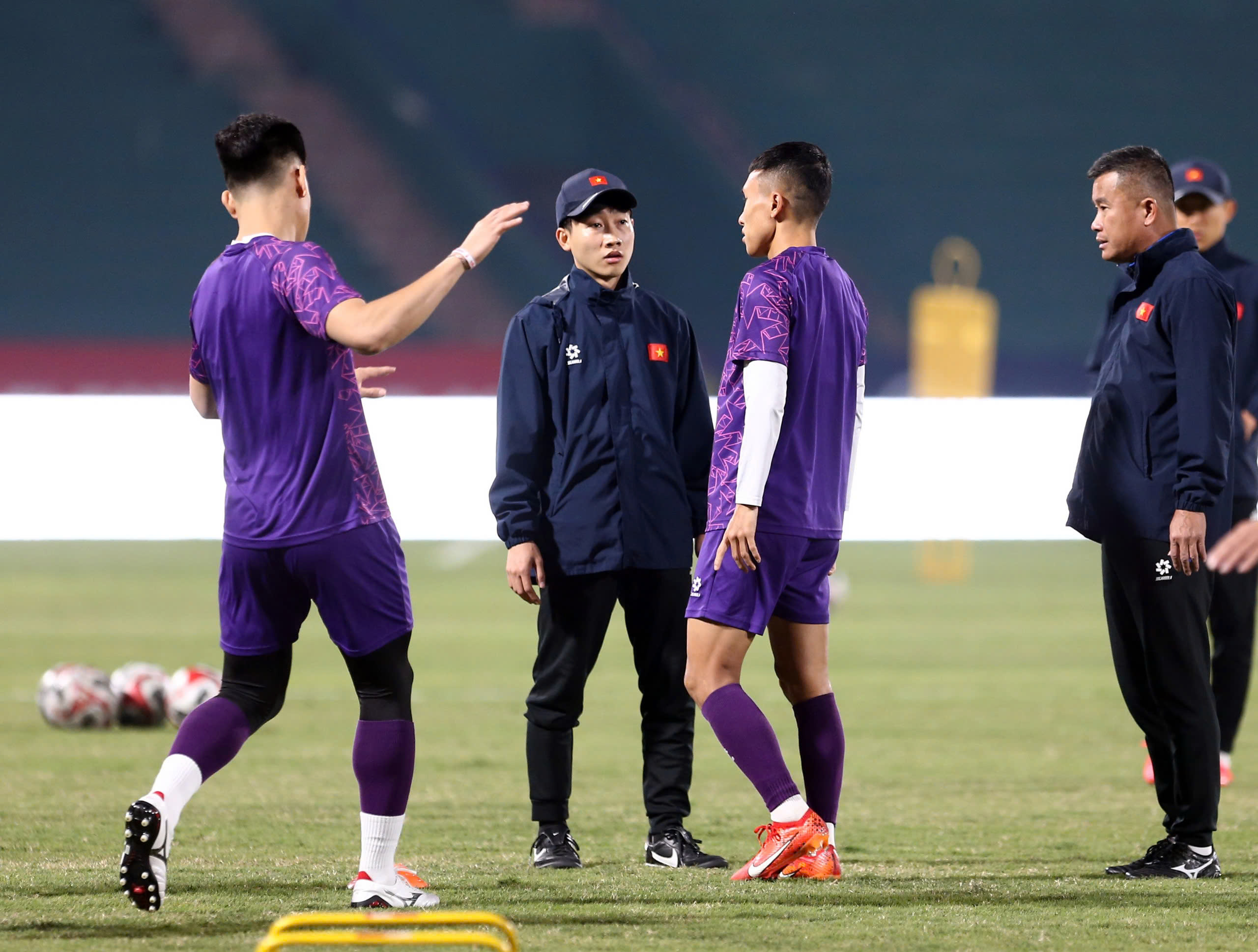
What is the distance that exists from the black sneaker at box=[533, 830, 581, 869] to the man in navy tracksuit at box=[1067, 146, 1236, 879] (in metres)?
1.45

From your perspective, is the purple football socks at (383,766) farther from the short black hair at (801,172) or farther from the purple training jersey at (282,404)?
the short black hair at (801,172)

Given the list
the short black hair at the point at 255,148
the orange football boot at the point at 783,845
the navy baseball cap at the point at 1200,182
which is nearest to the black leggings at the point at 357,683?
the orange football boot at the point at 783,845

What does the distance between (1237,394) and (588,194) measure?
2.83 metres

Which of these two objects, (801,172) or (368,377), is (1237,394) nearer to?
(801,172)

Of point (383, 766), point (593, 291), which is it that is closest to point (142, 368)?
point (593, 291)

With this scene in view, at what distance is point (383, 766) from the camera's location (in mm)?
3828

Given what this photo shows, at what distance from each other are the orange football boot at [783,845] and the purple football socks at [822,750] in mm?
265

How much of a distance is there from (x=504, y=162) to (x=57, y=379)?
8.84 m

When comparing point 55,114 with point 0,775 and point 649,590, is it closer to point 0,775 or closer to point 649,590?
point 0,775

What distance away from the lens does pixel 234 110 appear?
2920cm

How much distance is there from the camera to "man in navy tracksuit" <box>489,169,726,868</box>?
452cm

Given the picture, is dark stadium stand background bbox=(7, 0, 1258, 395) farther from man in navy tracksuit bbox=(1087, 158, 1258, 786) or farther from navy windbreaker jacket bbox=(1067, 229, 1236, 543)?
navy windbreaker jacket bbox=(1067, 229, 1236, 543)

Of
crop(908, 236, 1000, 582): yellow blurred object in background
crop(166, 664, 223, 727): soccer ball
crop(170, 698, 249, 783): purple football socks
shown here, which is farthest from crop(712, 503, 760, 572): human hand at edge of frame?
crop(908, 236, 1000, 582): yellow blurred object in background

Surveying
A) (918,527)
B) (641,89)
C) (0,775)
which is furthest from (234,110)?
(0,775)
